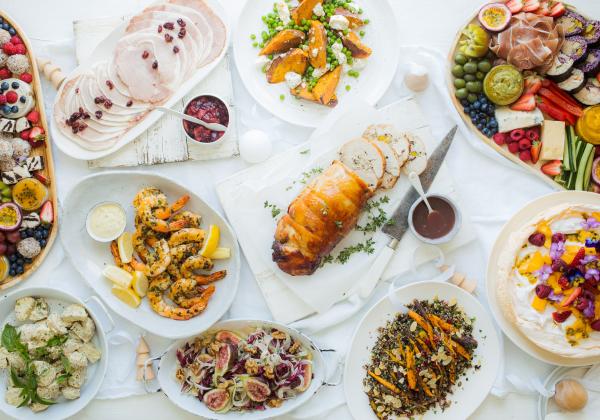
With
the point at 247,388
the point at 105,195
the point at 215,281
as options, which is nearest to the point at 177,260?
the point at 215,281

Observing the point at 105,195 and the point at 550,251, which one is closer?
the point at 550,251

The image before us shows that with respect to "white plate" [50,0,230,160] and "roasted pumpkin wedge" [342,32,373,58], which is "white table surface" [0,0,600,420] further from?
"roasted pumpkin wedge" [342,32,373,58]

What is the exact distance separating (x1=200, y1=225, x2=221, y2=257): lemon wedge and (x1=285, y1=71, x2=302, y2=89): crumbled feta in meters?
A: 1.00

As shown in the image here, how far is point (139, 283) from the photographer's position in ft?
10.7

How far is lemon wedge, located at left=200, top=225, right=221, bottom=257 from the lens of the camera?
3283 millimetres

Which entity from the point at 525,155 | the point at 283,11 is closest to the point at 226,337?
the point at 283,11

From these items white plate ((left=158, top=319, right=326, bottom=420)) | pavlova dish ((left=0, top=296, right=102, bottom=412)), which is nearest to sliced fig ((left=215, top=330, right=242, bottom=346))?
white plate ((left=158, top=319, right=326, bottom=420))

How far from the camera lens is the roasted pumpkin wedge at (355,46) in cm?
340

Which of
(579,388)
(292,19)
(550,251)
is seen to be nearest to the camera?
(550,251)

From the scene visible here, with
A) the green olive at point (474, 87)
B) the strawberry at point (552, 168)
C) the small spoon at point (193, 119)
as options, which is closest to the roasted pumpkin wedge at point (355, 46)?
the green olive at point (474, 87)

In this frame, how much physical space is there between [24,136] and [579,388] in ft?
12.1

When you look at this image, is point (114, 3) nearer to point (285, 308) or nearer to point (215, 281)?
point (215, 281)

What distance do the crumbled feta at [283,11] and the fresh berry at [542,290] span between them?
86.2 inches

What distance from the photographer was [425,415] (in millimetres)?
3312
